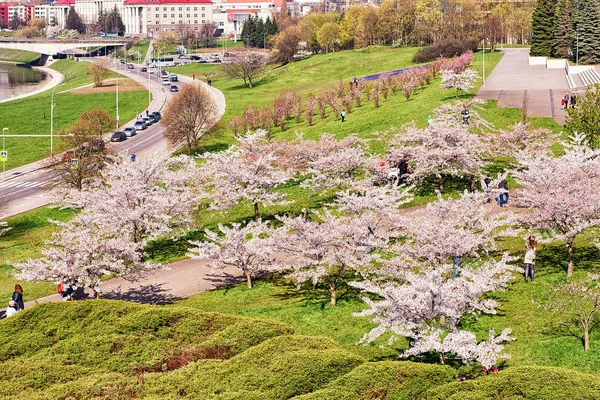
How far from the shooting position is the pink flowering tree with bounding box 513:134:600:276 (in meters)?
28.8

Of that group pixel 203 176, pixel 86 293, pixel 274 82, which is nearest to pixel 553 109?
pixel 203 176

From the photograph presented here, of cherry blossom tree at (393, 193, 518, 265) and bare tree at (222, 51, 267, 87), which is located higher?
bare tree at (222, 51, 267, 87)

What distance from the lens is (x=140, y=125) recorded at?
95.0m

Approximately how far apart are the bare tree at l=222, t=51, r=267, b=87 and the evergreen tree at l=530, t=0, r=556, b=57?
148 ft

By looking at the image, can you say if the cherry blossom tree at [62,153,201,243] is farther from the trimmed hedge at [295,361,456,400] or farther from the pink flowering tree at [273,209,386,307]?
the trimmed hedge at [295,361,456,400]

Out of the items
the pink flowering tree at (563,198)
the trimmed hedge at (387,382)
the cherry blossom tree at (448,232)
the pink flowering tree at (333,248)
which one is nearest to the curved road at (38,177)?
the pink flowering tree at (333,248)

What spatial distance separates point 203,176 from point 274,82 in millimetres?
80827

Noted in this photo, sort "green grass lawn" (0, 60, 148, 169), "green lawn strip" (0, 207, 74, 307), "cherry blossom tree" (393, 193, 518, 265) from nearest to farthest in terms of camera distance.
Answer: "cherry blossom tree" (393, 193, 518, 265) → "green lawn strip" (0, 207, 74, 307) → "green grass lawn" (0, 60, 148, 169)

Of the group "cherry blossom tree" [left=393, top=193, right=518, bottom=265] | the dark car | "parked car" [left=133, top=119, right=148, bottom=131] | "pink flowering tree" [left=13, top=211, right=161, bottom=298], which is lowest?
the dark car

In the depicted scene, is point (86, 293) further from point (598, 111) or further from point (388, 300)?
point (598, 111)

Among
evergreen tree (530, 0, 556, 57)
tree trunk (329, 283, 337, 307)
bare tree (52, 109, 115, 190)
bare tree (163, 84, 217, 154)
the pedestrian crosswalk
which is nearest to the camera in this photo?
tree trunk (329, 283, 337, 307)

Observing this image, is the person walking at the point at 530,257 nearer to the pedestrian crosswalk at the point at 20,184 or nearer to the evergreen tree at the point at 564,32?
the pedestrian crosswalk at the point at 20,184

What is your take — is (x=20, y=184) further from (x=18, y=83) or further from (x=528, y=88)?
(x=18, y=83)

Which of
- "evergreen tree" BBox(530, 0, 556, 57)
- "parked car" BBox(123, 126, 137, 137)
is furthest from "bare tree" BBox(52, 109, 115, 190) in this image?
"evergreen tree" BBox(530, 0, 556, 57)
